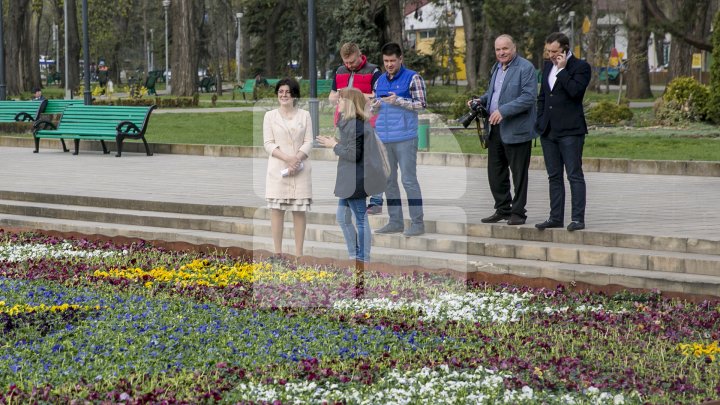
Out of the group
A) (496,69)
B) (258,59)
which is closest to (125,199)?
(496,69)

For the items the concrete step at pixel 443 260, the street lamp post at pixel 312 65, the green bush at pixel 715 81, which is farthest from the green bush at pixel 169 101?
the concrete step at pixel 443 260

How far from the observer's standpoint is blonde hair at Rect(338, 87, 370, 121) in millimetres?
10531

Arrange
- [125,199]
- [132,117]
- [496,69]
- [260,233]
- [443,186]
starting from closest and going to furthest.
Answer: [496,69] < [260,233] < [125,199] < [443,186] < [132,117]

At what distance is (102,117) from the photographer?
22484 millimetres

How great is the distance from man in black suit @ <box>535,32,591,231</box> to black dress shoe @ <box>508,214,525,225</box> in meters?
0.41

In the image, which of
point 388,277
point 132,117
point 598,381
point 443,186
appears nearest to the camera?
point 598,381

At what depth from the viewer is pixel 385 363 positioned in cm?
732

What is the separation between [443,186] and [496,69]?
4335 mm

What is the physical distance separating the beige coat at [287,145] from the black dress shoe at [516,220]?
1.94 metres

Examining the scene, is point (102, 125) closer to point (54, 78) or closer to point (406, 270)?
point (406, 270)

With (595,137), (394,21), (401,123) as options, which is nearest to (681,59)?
(394,21)

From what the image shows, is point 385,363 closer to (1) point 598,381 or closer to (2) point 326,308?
(1) point 598,381

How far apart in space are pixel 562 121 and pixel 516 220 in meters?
1.08

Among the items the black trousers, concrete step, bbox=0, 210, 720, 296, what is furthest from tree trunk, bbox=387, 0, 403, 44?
the black trousers
